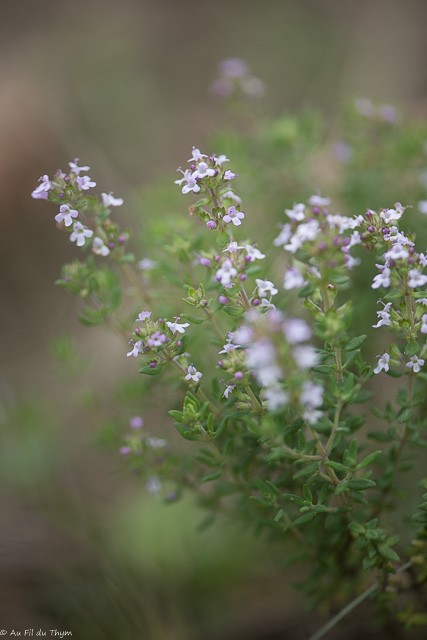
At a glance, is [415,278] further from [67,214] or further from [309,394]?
[67,214]

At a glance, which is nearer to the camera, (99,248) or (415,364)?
(415,364)

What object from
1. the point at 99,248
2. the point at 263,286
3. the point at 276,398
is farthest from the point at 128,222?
the point at 276,398

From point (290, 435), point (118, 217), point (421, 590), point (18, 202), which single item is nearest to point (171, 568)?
point (421, 590)

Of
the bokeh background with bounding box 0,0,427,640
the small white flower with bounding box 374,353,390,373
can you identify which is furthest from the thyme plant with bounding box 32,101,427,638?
the bokeh background with bounding box 0,0,427,640

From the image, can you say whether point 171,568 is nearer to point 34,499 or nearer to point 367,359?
point 34,499

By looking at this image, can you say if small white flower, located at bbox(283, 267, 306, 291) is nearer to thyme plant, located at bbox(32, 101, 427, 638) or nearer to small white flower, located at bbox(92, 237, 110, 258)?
thyme plant, located at bbox(32, 101, 427, 638)

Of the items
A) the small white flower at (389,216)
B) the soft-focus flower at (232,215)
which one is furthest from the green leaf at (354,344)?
the soft-focus flower at (232,215)
